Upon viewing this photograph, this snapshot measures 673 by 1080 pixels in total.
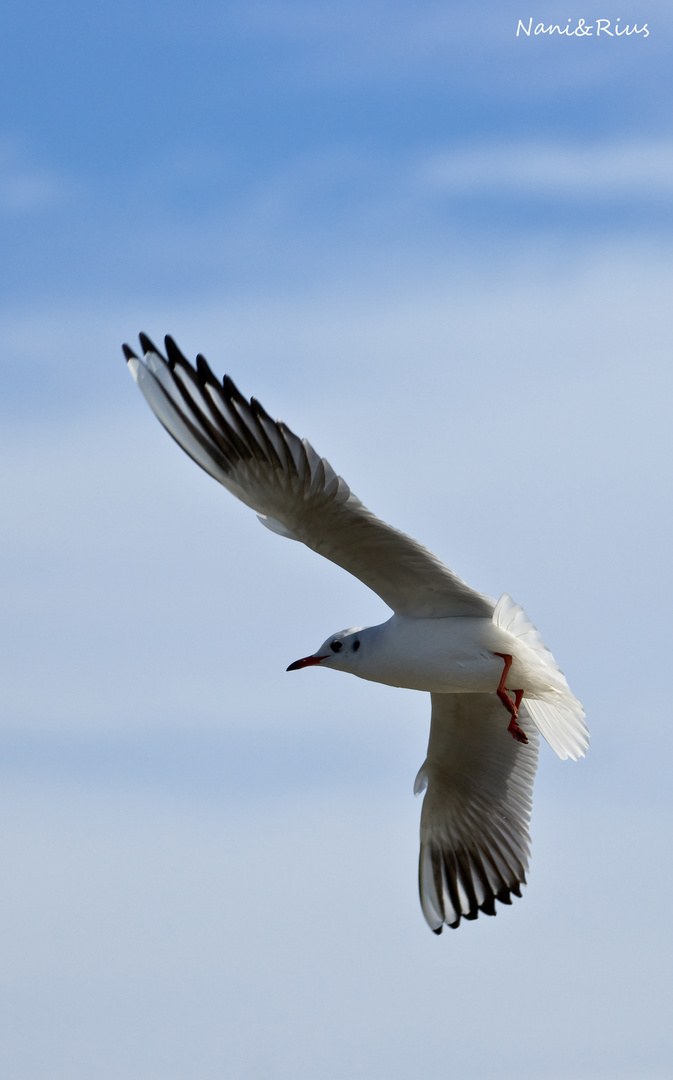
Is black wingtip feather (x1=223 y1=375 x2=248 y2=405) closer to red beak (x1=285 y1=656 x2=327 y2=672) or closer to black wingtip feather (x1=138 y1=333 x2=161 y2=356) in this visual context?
black wingtip feather (x1=138 y1=333 x2=161 y2=356)

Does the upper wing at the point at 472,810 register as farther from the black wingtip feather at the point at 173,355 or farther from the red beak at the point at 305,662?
the black wingtip feather at the point at 173,355

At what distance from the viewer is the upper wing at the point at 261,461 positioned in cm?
689

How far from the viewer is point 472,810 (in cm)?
897

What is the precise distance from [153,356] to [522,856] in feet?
13.3

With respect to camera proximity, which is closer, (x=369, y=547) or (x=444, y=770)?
(x=369, y=547)

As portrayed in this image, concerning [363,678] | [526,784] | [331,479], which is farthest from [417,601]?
[526,784]

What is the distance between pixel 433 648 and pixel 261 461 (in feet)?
4.48

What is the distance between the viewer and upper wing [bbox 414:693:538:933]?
864 cm

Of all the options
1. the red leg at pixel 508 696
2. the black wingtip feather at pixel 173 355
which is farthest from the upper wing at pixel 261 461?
the red leg at pixel 508 696

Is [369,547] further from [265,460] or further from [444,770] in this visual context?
[444,770]

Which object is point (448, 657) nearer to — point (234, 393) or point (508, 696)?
point (508, 696)

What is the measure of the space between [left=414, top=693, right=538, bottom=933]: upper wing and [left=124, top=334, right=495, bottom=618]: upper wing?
1.64 meters

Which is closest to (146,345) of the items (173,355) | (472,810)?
(173,355)

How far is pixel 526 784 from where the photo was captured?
8.95m
